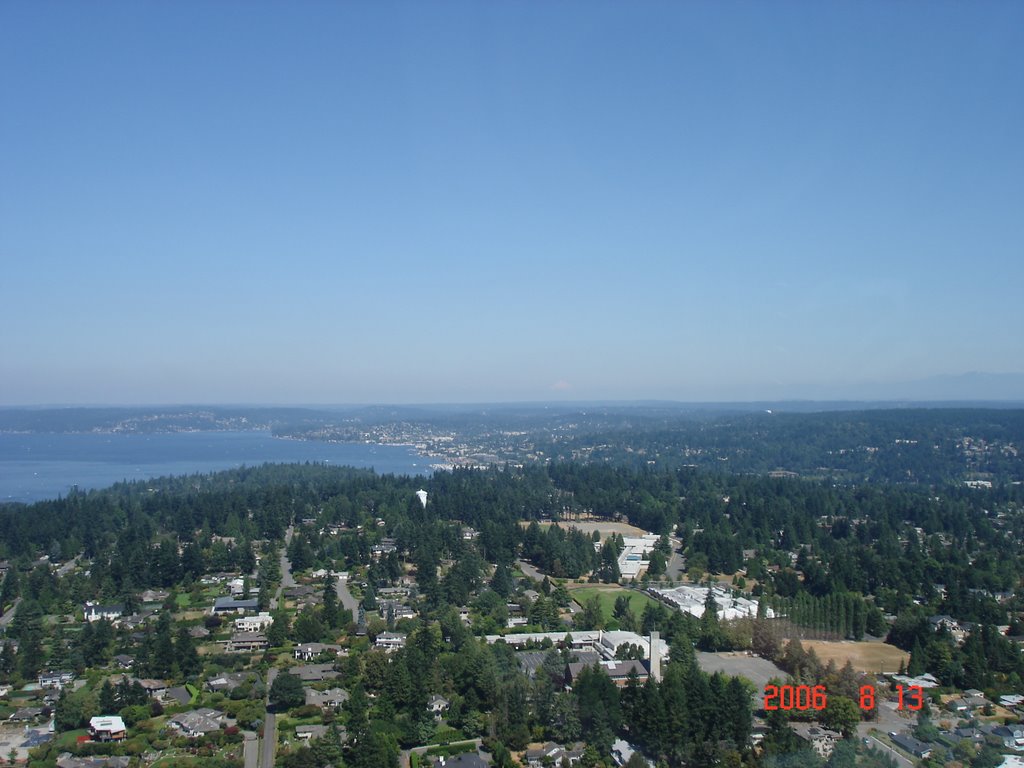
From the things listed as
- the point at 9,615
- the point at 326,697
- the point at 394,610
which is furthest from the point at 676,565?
the point at 9,615

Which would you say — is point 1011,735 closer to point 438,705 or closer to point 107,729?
point 438,705

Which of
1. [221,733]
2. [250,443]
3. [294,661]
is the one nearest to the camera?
[221,733]

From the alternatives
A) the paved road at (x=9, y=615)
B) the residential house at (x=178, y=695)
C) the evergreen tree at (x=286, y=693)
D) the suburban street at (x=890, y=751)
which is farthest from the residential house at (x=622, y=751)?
the paved road at (x=9, y=615)

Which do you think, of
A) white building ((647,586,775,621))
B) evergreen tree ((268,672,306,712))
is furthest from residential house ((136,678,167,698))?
white building ((647,586,775,621))

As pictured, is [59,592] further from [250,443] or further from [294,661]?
[250,443]

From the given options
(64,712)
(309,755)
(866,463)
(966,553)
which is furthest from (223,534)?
(866,463)
